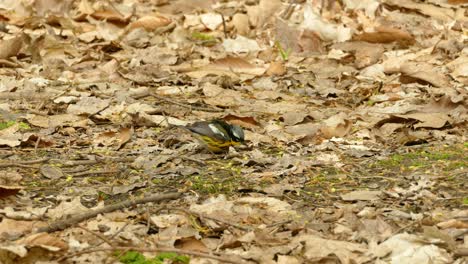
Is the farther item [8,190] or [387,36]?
[387,36]

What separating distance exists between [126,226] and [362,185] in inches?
57.1

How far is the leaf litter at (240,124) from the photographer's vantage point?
166 inches

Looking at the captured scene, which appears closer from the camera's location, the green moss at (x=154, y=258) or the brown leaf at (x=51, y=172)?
the green moss at (x=154, y=258)

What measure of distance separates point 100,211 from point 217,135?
138cm

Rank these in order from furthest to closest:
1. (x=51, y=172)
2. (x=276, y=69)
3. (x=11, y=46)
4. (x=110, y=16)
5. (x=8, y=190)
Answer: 1. (x=110, y=16)
2. (x=11, y=46)
3. (x=276, y=69)
4. (x=51, y=172)
5. (x=8, y=190)

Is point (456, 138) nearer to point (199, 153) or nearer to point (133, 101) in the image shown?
point (199, 153)

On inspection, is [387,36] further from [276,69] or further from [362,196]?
[362,196]

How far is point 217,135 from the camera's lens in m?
5.63

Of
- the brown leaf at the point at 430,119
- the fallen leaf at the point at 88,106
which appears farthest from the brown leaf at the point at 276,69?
the brown leaf at the point at 430,119

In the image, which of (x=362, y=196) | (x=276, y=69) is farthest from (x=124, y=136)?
(x=276, y=69)

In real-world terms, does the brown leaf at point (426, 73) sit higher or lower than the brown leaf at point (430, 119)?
lower

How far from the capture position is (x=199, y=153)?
5797 mm

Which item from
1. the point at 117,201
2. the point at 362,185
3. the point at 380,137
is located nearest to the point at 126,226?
the point at 117,201

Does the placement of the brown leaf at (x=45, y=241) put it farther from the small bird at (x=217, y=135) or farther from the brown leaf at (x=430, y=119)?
the brown leaf at (x=430, y=119)
